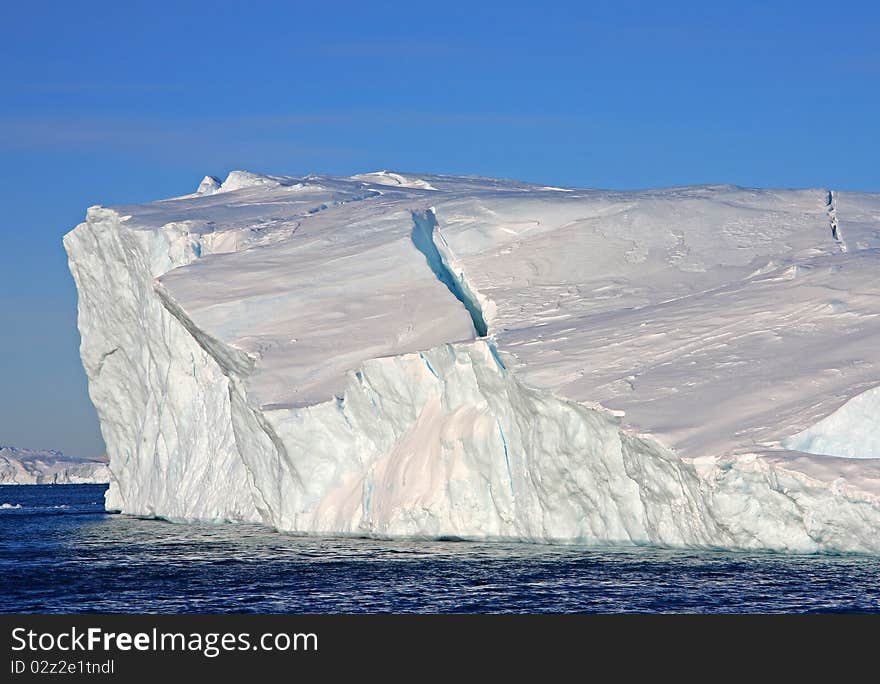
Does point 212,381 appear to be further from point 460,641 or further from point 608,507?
point 460,641

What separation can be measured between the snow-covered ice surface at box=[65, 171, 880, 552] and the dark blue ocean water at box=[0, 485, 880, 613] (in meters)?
1.16

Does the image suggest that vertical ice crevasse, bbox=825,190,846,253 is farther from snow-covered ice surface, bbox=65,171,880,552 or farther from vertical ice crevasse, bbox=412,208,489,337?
vertical ice crevasse, bbox=412,208,489,337

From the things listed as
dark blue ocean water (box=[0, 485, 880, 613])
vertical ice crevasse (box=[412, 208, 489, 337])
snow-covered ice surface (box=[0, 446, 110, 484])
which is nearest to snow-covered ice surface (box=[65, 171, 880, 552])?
vertical ice crevasse (box=[412, 208, 489, 337])

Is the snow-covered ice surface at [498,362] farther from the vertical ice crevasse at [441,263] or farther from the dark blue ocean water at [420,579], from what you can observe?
the dark blue ocean water at [420,579]

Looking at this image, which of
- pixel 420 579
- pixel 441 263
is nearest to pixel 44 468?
pixel 441 263

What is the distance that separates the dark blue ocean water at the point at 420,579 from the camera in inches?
859

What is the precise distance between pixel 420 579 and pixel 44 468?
4535 inches

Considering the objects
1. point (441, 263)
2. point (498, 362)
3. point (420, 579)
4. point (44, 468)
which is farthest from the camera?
point (44, 468)

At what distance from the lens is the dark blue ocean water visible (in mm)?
21812

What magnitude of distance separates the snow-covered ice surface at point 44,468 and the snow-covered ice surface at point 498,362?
8260 cm

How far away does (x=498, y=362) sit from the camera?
3145cm

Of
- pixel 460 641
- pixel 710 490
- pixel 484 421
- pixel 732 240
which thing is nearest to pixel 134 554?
pixel 484 421

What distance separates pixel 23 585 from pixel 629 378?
12018 millimetres

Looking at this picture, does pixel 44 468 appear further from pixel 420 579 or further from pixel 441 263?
pixel 420 579
